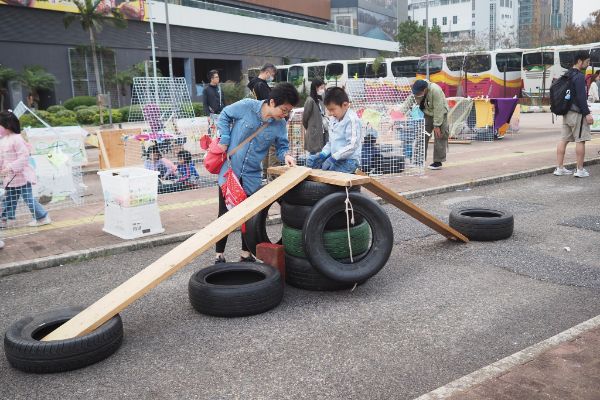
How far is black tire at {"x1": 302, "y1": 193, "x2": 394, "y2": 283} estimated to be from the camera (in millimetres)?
4906

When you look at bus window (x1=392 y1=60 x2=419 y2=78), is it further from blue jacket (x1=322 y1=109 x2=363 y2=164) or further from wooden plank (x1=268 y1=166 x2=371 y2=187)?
wooden plank (x1=268 y1=166 x2=371 y2=187)

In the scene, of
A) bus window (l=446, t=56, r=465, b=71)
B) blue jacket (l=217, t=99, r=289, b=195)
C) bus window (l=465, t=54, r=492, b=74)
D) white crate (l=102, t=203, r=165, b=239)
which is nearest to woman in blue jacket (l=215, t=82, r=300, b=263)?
blue jacket (l=217, t=99, r=289, b=195)

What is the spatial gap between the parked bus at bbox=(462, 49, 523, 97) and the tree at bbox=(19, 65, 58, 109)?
2565 cm

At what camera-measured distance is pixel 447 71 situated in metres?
35.2

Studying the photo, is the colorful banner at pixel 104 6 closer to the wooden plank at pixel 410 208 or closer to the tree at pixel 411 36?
the wooden plank at pixel 410 208

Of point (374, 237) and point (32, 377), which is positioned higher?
point (374, 237)

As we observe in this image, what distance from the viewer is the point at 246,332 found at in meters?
4.41

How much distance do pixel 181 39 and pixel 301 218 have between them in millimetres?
47420

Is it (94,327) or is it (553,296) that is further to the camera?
(553,296)

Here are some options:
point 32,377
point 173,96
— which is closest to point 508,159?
point 173,96

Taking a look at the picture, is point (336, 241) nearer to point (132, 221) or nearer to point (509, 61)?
point (132, 221)

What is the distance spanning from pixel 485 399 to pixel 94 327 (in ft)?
8.47

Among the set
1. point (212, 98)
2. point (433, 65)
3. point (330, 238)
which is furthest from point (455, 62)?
point (330, 238)

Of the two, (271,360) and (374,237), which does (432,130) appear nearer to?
(374,237)
